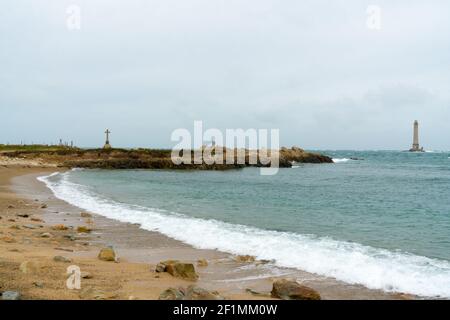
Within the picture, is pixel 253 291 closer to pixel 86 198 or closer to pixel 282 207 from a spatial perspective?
pixel 282 207

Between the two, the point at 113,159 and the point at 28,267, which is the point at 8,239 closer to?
the point at 28,267

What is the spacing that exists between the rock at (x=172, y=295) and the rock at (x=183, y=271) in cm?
153

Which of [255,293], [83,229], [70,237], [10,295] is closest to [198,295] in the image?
[255,293]

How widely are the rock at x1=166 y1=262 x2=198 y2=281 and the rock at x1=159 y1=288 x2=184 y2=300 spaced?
1.53 metres

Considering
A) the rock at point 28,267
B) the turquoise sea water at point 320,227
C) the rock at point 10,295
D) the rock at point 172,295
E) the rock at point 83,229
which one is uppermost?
the rock at point 10,295

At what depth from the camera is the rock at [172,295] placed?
6.65 metres

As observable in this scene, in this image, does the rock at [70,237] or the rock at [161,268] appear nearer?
the rock at [161,268]

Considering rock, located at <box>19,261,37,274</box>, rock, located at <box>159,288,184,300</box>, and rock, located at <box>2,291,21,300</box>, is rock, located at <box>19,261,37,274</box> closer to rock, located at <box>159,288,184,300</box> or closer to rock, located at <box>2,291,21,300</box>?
rock, located at <box>2,291,21,300</box>

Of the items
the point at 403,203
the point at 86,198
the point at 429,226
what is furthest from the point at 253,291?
the point at 403,203

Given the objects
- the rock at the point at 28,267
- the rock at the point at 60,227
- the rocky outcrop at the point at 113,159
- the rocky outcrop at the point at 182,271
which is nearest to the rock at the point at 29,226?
the rock at the point at 60,227

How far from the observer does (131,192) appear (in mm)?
28188

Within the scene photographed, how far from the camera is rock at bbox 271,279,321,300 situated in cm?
721

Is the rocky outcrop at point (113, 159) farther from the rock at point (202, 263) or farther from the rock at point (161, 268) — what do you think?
the rock at point (161, 268)

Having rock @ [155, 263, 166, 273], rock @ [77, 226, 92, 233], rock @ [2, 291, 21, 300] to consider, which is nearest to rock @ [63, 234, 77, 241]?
rock @ [77, 226, 92, 233]
